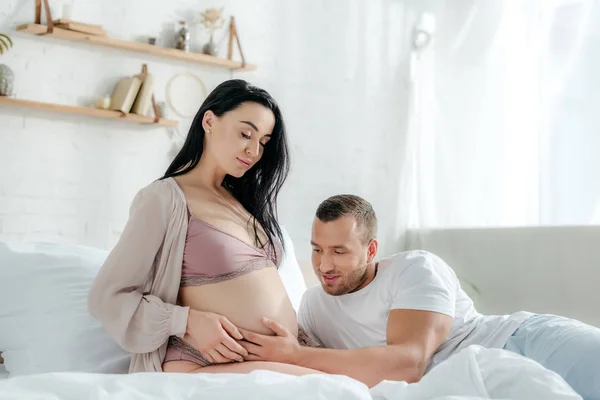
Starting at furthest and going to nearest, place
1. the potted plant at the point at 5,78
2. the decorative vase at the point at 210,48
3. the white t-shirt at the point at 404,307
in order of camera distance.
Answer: the decorative vase at the point at 210,48 < the potted plant at the point at 5,78 < the white t-shirt at the point at 404,307

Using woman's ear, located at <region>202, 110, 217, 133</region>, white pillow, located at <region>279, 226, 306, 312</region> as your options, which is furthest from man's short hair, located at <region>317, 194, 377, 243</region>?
white pillow, located at <region>279, 226, 306, 312</region>

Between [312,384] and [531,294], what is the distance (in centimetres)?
266

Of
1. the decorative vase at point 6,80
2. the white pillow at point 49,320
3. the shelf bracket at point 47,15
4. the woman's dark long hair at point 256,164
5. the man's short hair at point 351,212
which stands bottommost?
the white pillow at point 49,320

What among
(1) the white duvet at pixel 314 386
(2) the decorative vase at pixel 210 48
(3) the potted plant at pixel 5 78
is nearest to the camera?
(1) the white duvet at pixel 314 386

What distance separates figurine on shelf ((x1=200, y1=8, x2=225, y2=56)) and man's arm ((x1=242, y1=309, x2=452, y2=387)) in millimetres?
2088

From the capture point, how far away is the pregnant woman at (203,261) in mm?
1861

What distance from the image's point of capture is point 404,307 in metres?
1.97

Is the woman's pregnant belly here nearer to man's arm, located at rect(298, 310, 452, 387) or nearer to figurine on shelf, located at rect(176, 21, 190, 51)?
man's arm, located at rect(298, 310, 452, 387)

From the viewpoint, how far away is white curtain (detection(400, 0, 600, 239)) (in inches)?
145

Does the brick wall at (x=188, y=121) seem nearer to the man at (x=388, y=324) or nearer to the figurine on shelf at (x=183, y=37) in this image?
the figurine on shelf at (x=183, y=37)

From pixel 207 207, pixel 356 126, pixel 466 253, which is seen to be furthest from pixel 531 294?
pixel 207 207

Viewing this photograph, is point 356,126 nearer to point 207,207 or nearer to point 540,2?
point 540,2

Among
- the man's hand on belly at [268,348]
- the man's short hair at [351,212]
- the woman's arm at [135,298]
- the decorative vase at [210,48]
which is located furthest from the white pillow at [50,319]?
the decorative vase at [210,48]

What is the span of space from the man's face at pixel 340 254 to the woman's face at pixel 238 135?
0.26 meters
